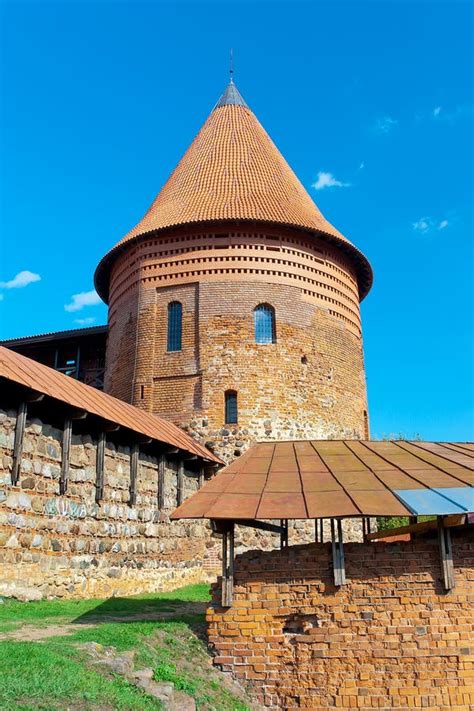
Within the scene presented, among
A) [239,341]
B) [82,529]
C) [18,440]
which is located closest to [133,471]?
[82,529]

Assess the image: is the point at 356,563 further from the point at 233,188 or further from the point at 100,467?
the point at 233,188

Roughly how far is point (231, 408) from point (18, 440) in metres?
7.22

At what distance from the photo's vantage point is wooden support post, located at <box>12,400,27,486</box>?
9414mm

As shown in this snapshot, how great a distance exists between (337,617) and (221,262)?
37.3 ft

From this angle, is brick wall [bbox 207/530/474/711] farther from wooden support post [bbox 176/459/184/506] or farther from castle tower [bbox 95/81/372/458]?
castle tower [bbox 95/81/372/458]

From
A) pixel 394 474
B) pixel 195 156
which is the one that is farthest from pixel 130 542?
pixel 195 156

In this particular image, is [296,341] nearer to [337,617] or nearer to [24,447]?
[24,447]

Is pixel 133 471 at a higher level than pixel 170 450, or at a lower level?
lower

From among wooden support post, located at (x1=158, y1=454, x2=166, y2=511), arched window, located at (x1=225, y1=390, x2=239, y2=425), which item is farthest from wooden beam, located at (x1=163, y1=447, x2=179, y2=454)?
arched window, located at (x1=225, y1=390, x2=239, y2=425)

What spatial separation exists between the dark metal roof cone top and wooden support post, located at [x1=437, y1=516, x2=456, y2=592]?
711 inches

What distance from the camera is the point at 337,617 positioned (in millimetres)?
6898

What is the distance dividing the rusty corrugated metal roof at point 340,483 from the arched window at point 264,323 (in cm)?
766

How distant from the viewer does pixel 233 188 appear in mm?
18172

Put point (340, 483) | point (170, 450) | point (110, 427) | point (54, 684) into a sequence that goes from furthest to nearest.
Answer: point (170, 450)
point (110, 427)
point (340, 483)
point (54, 684)
